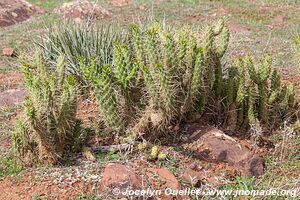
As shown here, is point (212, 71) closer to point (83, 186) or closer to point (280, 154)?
point (280, 154)

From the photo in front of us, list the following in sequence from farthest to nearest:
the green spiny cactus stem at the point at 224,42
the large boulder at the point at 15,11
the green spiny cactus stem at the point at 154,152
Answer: the large boulder at the point at 15,11
the green spiny cactus stem at the point at 224,42
the green spiny cactus stem at the point at 154,152

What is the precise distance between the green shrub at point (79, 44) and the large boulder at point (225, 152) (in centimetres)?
184

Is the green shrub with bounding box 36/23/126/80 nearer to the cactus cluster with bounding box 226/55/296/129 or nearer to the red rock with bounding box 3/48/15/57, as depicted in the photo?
the cactus cluster with bounding box 226/55/296/129

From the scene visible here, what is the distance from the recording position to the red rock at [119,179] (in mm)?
3395

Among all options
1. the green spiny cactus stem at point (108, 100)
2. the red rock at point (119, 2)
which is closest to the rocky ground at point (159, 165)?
the green spiny cactus stem at point (108, 100)

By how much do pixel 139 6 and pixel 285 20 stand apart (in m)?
4.18

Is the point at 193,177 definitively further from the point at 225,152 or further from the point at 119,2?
the point at 119,2

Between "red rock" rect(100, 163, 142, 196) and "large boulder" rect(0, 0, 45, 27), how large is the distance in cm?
973

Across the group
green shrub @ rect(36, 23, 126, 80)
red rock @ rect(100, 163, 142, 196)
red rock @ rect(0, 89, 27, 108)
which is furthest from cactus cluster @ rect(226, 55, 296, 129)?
red rock @ rect(0, 89, 27, 108)

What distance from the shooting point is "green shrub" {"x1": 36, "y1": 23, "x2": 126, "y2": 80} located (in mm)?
5625

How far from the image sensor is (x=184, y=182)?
12.2 feet

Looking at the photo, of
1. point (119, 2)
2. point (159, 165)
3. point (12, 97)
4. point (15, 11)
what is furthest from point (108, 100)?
point (119, 2)

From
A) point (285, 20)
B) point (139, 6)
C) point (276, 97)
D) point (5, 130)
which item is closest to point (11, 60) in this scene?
point (5, 130)

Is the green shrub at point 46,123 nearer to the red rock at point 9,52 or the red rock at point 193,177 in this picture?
the red rock at point 193,177
